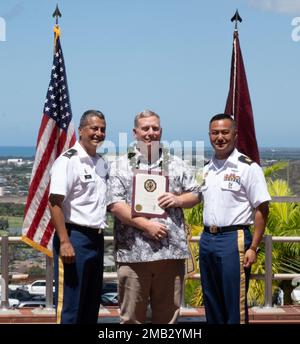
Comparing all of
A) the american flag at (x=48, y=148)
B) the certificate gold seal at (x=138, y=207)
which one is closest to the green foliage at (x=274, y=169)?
the american flag at (x=48, y=148)

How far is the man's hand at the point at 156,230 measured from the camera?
4.29 meters

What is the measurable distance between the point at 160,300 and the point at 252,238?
0.62m

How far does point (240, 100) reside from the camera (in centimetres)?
640

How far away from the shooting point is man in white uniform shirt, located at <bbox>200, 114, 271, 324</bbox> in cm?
440

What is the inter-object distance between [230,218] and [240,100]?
218cm

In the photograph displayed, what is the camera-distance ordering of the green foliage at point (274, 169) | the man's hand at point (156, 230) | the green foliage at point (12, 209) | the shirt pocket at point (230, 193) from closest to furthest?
the man's hand at point (156, 230)
the shirt pocket at point (230, 193)
the green foliage at point (12, 209)
the green foliage at point (274, 169)

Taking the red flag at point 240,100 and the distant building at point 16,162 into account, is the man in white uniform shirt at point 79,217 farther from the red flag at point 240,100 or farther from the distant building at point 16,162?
the distant building at point 16,162

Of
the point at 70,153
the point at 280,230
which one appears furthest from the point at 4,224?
the point at 280,230

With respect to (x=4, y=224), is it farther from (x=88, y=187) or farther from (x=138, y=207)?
(x=138, y=207)

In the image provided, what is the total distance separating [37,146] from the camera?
6.11 m

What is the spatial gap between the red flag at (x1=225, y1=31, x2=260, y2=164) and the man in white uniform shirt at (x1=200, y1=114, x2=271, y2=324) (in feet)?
6.26

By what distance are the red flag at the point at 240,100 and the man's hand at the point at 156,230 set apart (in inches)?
86.3
